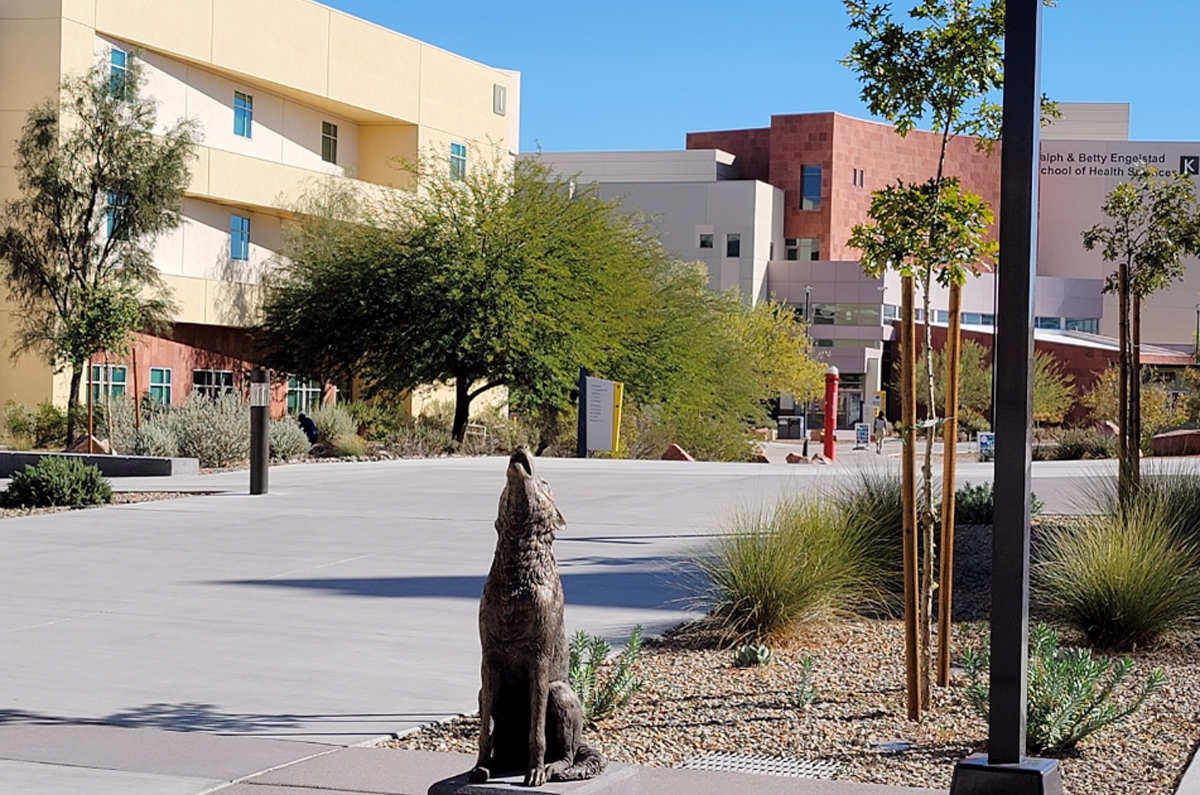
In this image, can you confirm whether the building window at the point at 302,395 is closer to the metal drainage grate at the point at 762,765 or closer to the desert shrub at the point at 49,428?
the desert shrub at the point at 49,428

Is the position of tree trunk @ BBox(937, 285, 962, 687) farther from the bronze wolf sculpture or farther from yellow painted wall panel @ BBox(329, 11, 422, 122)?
yellow painted wall panel @ BBox(329, 11, 422, 122)

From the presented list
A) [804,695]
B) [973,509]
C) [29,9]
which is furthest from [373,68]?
[804,695]

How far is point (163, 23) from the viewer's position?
38.6 meters

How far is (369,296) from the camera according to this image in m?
37.8

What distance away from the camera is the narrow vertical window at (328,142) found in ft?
155

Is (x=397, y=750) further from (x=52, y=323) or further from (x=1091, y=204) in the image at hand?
(x=1091, y=204)

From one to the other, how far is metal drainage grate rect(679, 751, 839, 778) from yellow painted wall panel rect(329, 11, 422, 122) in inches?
1607

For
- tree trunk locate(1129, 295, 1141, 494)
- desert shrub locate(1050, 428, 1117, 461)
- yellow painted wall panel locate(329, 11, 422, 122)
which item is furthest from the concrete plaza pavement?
yellow painted wall panel locate(329, 11, 422, 122)

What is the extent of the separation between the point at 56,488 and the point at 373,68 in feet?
100

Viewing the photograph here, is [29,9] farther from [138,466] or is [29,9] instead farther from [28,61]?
[138,466]

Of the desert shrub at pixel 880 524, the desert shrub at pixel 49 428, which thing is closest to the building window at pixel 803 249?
the desert shrub at pixel 49 428

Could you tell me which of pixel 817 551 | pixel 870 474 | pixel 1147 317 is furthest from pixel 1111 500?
pixel 1147 317

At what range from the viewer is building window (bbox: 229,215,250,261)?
42531 millimetres

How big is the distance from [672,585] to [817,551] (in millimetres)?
2436
